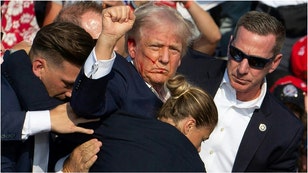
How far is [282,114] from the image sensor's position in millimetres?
4539

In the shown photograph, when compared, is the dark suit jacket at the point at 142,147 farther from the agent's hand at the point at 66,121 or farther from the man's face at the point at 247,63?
the man's face at the point at 247,63

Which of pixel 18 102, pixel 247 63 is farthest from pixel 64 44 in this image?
pixel 247 63

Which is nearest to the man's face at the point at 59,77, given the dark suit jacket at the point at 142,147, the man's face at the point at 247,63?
the dark suit jacket at the point at 142,147

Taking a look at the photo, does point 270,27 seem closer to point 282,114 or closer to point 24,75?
point 282,114

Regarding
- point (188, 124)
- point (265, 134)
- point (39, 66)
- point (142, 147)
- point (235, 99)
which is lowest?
point (265, 134)

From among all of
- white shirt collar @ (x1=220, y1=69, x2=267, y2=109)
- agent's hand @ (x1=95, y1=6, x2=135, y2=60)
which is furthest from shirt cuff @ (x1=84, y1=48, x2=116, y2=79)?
white shirt collar @ (x1=220, y1=69, x2=267, y2=109)

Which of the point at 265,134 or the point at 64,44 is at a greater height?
the point at 64,44

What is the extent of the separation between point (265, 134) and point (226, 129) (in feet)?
0.80

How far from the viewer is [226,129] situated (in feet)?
14.9

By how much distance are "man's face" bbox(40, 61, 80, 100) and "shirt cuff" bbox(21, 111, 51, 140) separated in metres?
0.21

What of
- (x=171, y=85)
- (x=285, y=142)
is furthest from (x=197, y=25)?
(x=171, y=85)

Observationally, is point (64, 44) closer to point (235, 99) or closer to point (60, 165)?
point (60, 165)

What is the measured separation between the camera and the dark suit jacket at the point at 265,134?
14.5 ft

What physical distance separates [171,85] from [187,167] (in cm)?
48
